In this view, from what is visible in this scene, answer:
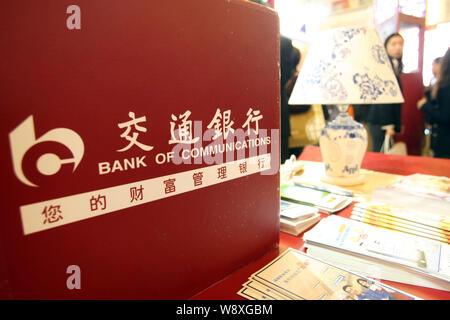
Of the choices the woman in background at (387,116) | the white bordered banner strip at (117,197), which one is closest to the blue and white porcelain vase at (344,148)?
the white bordered banner strip at (117,197)

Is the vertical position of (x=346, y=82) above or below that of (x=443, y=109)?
above

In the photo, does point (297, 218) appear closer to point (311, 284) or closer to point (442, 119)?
point (311, 284)

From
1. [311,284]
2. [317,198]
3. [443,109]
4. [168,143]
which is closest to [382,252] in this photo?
[311,284]

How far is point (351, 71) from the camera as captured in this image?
A: 98 cm

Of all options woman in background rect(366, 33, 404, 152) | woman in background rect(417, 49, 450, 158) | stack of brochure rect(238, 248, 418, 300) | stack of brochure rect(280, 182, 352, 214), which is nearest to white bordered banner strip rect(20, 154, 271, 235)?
stack of brochure rect(238, 248, 418, 300)

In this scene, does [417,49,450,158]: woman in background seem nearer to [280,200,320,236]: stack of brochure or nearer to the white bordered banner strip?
[280,200,320,236]: stack of brochure

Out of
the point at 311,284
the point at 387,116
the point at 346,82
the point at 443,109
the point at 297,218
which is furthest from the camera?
the point at 387,116

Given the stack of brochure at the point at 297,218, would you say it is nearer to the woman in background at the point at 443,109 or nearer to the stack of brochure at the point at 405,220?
the stack of brochure at the point at 405,220

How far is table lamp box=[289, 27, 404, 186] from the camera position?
0.98 m

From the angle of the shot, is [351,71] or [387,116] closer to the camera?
[351,71]

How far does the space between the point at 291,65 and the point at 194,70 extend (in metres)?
1.19

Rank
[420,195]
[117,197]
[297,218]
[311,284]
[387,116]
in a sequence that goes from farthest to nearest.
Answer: [387,116]
[420,195]
[297,218]
[311,284]
[117,197]

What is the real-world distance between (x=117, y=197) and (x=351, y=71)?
916mm
